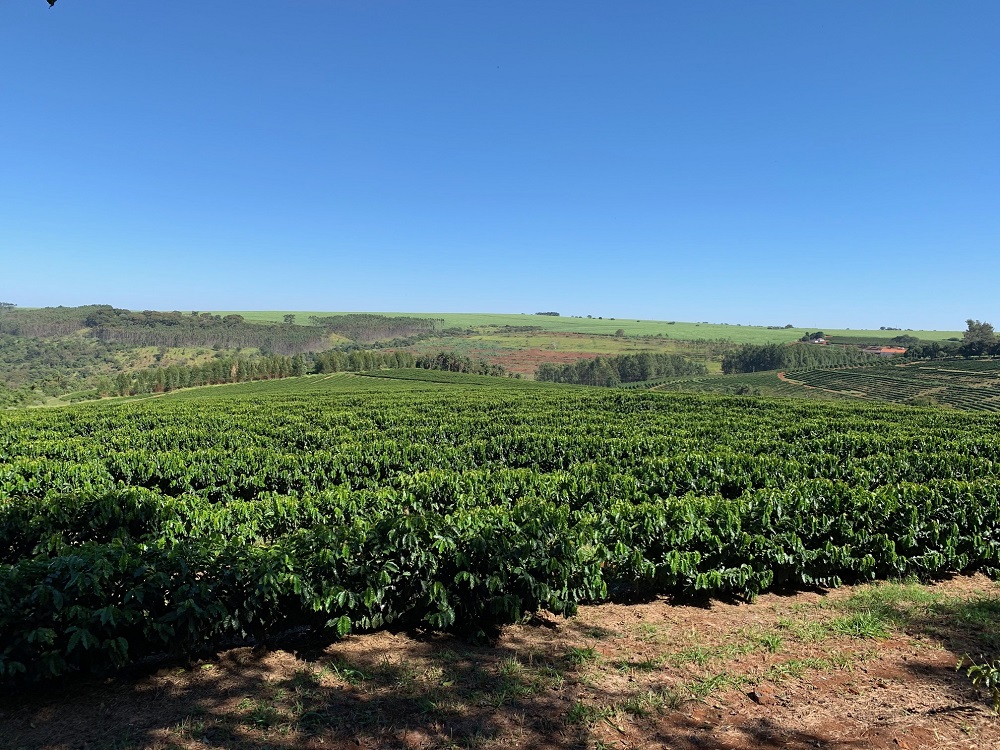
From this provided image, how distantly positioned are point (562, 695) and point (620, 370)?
15412 cm

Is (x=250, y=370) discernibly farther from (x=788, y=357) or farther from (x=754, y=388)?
(x=788, y=357)

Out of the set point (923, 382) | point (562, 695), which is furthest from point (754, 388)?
point (562, 695)

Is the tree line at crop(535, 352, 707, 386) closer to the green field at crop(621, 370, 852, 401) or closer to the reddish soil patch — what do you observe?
the green field at crop(621, 370, 852, 401)

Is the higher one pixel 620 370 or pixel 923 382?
pixel 923 382

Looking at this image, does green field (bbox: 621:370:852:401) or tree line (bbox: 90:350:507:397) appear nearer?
green field (bbox: 621:370:852:401)

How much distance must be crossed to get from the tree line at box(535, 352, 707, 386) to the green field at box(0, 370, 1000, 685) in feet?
418

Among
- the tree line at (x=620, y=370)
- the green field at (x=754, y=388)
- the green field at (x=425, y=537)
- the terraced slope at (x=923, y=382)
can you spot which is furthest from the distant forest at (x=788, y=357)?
the green field at (x=425, y=537)

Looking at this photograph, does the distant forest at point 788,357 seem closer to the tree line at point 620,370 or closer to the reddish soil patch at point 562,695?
the tree line at point 620,370

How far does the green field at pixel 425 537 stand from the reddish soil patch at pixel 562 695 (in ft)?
1.26

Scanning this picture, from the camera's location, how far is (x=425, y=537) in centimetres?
679

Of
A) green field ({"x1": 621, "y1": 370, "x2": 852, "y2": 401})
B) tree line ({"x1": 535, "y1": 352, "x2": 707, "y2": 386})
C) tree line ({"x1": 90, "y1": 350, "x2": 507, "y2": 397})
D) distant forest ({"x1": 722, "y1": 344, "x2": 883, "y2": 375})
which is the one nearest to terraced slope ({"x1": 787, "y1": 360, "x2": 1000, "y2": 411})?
green field ({"x1": 621, "y1": 370, "x2": 852, "y2": 401})

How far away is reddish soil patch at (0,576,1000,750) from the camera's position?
4480mm

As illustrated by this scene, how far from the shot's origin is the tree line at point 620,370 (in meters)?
148

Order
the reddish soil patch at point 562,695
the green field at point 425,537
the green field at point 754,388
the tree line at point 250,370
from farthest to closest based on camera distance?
1. the tree line at point 250,370
2. the green field at point 754,388
3. the green field at point 425,537
4. the reddish soil patch at point 562,695
